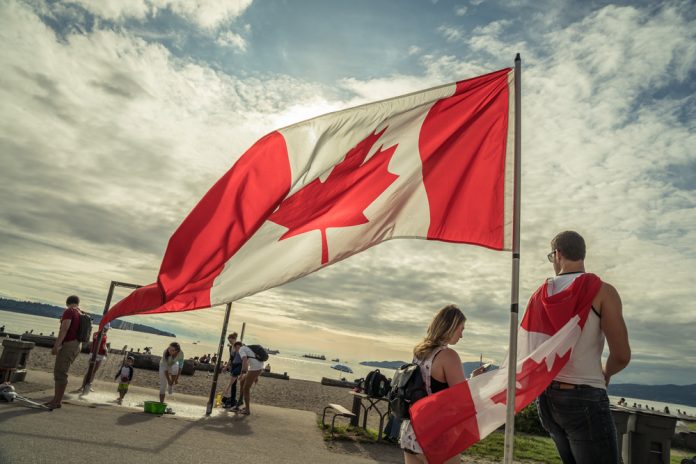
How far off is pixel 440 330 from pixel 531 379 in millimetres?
753

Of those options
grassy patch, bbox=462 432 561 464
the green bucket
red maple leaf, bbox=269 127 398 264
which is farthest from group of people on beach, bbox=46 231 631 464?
the green bucket

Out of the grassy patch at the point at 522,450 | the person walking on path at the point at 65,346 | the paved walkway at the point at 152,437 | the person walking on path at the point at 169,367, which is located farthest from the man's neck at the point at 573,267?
the person walking on path at the point at 169,367

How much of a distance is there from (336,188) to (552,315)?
7.18 ft

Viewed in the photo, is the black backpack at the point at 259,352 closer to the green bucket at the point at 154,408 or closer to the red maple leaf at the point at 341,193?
the green bucket at the point at 154,408

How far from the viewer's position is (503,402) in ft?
10.3

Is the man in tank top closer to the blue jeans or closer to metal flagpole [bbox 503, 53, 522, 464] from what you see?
the blue jeans

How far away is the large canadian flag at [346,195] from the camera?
4.07 meters

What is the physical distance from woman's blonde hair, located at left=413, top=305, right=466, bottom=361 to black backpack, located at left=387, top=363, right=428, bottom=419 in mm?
126

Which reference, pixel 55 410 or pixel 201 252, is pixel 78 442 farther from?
pixel 201 252

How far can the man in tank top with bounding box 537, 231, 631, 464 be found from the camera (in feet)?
9.36

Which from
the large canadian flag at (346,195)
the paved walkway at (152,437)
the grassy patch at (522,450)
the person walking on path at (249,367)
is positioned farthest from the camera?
the person walking on path at (249,367)

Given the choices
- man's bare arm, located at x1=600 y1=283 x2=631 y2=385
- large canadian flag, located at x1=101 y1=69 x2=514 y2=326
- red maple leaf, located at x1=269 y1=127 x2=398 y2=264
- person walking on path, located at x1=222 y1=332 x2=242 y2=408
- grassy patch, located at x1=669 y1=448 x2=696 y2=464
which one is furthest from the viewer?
person walking on path, located at x1=222 y1=332 x2=242 y2=408

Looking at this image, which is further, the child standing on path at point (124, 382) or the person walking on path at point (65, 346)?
the child standing on path at point (124, 382)

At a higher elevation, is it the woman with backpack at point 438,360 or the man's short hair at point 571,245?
the man's short hair at point 571,245
